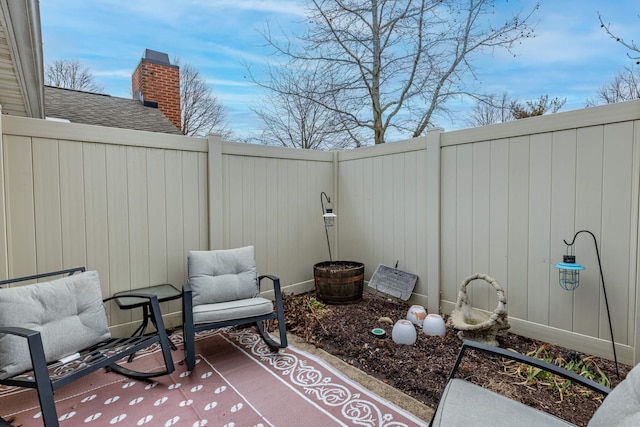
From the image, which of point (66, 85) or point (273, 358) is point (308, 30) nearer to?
point (273, 358)

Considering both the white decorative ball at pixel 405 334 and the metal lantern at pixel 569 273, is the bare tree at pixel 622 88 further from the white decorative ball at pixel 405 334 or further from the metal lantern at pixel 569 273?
the white decorative ball at pixel 405 334

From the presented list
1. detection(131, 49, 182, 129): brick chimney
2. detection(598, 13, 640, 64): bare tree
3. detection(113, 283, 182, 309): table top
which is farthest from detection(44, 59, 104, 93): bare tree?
detection(598, 13, 640, 64): bare tree

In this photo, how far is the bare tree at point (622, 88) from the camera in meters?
5.42

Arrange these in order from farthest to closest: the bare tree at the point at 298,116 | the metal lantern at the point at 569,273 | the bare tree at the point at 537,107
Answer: the bare tree at the point at 298,116, the bare tree at the point at 537,107, the metal lantern at the point at 569,273

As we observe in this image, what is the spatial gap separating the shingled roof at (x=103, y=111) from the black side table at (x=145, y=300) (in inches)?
206

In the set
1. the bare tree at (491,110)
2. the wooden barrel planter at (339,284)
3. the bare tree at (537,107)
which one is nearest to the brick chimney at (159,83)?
the wooden barrel planter at (339,284)

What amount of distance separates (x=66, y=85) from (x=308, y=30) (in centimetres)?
893

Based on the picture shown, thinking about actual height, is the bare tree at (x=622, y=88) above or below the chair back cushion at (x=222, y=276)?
above

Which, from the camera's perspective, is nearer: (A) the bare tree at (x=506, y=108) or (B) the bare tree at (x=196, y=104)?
(A) the bare tree at (x=506, y=108)

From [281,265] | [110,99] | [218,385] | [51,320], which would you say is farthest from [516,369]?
[110,99]

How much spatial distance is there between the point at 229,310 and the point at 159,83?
8249 mm

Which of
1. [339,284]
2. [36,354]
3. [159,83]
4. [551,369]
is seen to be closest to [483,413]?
[551,369]

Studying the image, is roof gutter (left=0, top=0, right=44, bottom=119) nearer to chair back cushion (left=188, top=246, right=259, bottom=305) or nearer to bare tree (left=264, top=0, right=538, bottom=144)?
chair back cushion (left=188, top=246, right=259, bottom=305)

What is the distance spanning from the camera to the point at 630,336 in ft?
8.21
